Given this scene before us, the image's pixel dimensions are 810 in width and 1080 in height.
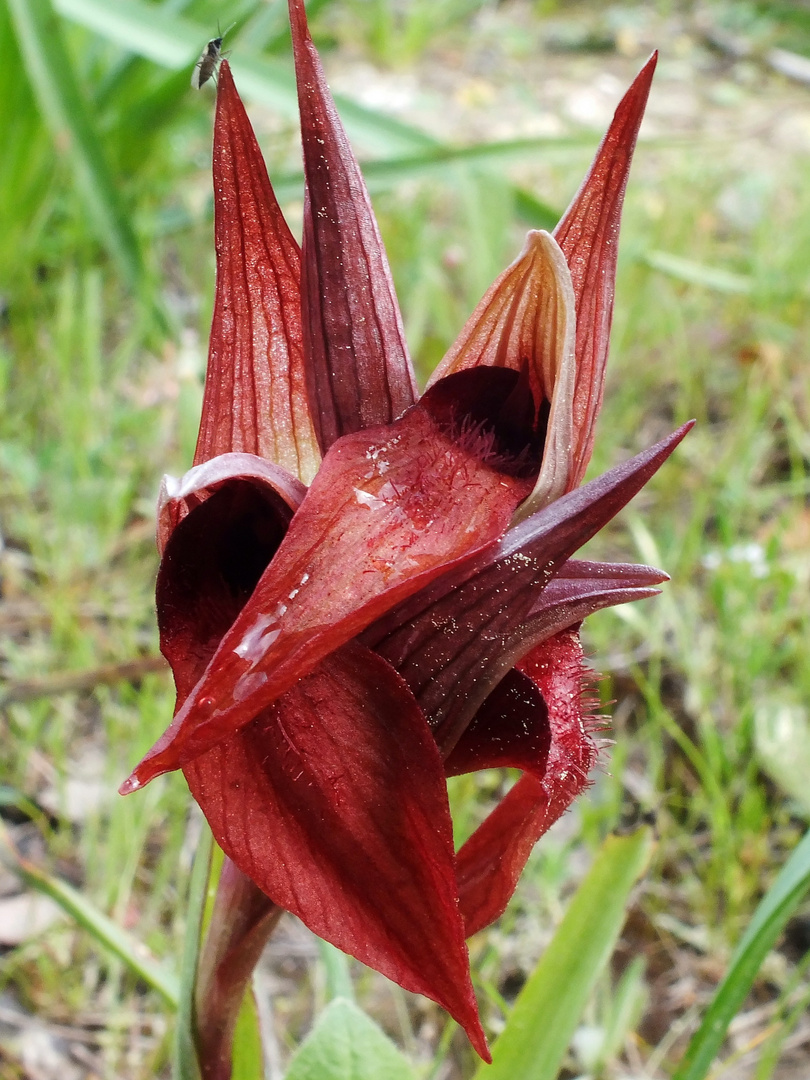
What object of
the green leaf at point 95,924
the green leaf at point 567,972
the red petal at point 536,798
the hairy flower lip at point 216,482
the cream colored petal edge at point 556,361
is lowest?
the green leaf at point 95,924

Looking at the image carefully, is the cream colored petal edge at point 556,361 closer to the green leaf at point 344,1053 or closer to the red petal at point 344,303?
the red petal at point 344,303

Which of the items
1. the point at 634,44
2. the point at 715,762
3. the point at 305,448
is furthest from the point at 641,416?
the point at 634,44

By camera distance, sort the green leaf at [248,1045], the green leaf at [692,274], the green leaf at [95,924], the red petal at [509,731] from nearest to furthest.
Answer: the red petal at [509,731], the green leaf at [248,1045], the green leaf at [95,924], the green leaf at [692,274]

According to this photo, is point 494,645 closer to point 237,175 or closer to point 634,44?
point 237,175

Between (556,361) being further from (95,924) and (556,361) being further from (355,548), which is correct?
(95,924)

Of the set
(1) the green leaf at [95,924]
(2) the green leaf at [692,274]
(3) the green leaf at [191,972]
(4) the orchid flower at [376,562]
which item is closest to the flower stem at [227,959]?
(3) the green leaf at [191,972]

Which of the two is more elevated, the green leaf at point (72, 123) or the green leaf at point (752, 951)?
the green leaf at point (72, 123)

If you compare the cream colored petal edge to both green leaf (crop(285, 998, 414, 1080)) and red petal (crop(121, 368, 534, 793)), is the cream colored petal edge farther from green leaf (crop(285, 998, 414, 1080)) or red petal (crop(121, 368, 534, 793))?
green leaf (crop(285, 998, 414, 1080))

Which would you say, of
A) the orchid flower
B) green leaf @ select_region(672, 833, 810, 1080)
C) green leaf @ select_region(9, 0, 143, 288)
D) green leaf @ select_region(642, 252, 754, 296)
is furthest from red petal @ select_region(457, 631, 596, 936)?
green leaf @ select_region(642, 252, 754, 296)
